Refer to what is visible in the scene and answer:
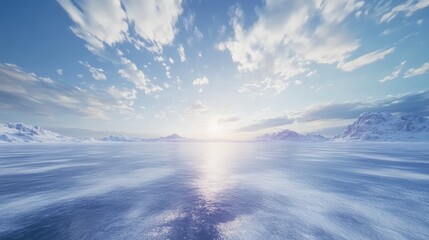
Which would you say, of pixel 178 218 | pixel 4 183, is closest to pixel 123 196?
pixel 178 218

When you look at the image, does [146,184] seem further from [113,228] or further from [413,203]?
[413,203]

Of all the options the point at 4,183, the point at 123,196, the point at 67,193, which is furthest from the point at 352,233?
the point at 4,183

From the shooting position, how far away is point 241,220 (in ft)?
31.9

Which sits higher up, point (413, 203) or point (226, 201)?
point (226, 201)

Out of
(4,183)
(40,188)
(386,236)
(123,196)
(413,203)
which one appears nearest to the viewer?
(386,236)

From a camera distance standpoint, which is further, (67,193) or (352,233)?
(67,193)

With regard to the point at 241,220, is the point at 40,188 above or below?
above

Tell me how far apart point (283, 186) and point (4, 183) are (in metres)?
26.0

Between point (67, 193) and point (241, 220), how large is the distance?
44.8 feet

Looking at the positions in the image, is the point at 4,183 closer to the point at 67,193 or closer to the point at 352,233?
the point at 67,193

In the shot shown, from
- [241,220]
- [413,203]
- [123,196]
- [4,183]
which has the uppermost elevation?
[4,183]

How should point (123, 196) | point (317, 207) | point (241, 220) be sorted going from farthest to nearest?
point (123, 196) → point (317, 207) → point (241, 220)

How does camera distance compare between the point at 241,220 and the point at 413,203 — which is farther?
the point at 413,203

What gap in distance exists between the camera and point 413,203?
41.8ft
